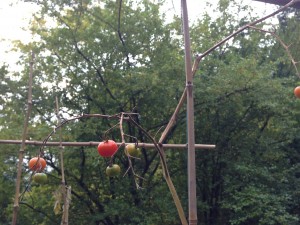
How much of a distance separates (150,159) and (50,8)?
242 centimetres

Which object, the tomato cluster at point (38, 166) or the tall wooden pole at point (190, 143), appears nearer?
the tall wooden pole at point (190, 143)

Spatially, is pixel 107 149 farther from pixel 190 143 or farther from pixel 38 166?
pixel 190 143

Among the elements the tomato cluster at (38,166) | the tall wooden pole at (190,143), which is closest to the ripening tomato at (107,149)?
the tomato cluster at (38,166)

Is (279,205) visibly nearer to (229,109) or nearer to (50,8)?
(229,109)

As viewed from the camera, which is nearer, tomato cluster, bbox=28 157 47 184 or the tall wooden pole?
the tall wooden pole

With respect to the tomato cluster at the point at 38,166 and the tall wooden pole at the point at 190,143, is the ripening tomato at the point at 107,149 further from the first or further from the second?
the tall wooden pole at the point at 190,143

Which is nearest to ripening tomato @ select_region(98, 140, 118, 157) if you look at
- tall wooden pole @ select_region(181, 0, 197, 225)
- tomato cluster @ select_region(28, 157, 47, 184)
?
tomato cluster @ select_region(28, 157, 47, 184)

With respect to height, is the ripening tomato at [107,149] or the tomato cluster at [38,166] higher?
the ripening tomato at [107,149]

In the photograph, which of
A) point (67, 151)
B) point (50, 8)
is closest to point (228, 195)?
point (67, 151)

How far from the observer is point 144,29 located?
6.40m

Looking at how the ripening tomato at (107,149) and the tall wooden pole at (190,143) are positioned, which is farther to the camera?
the ripening tomato at (107,149)

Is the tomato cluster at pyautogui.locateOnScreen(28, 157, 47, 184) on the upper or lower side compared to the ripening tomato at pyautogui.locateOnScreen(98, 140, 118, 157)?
lower

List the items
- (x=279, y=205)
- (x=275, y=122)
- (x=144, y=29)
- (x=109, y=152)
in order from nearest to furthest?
(x=109, y=152) → (x=279, y=205) → (x=144, y=29) → (x=275, y=122)

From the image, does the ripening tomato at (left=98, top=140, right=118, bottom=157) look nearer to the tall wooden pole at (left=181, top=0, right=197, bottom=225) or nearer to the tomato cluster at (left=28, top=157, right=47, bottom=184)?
the tomato cluster at (left=28, top=157, right=47, bottom=184)
